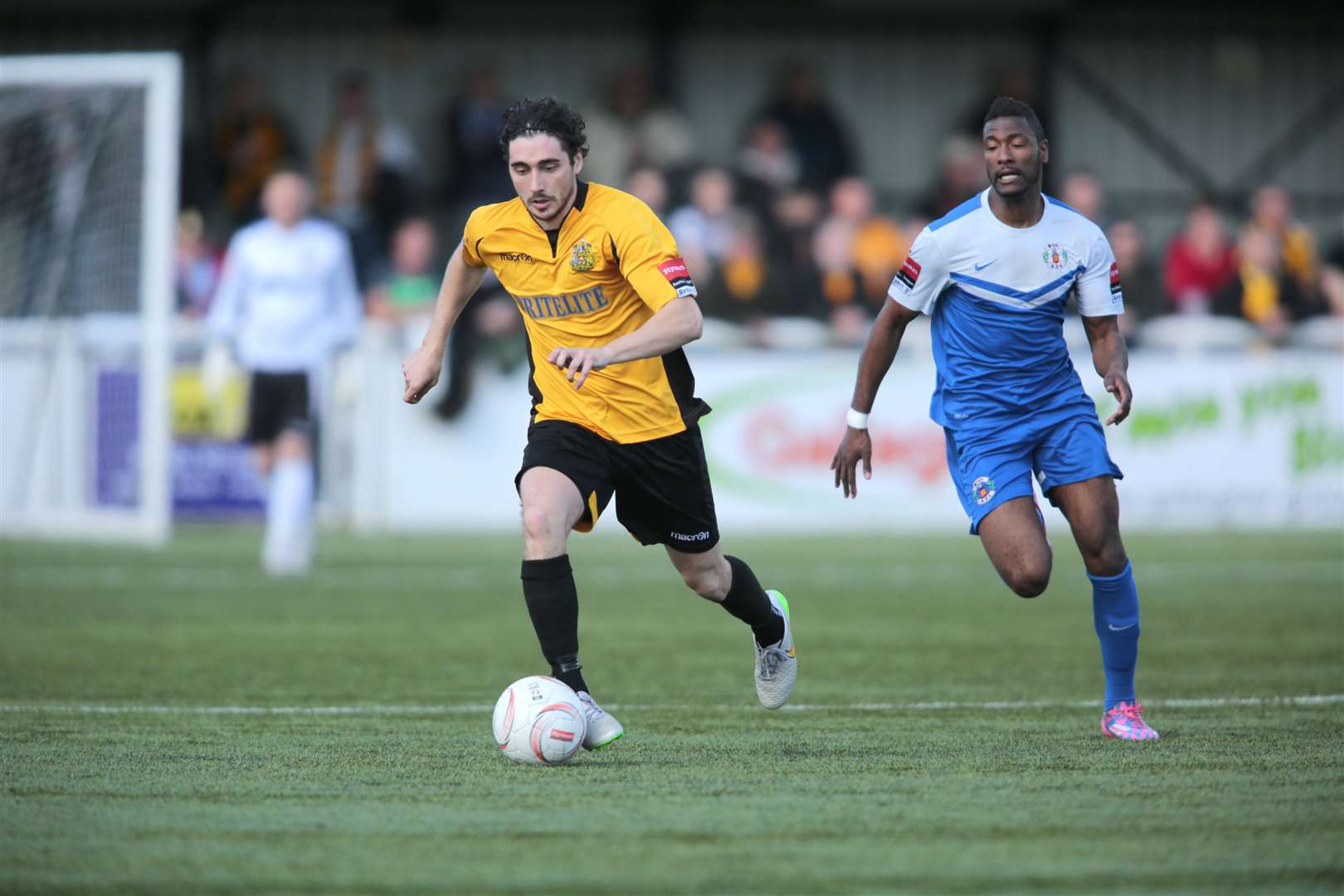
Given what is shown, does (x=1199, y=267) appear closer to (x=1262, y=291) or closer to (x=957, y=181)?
(x=1262, y=291)

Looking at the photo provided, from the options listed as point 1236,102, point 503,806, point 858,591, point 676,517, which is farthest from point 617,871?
point 1236,102

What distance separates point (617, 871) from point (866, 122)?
785 inches

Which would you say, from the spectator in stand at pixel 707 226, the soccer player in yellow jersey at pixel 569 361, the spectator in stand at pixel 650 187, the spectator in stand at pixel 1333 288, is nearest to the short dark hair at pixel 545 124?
the soccer player in yellow jersey at pixel 569 361

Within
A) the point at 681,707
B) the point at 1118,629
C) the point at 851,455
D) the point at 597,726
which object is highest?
the point at 851,455

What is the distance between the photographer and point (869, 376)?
6391 millimetres

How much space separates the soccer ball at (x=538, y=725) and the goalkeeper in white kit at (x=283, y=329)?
682 centimetres

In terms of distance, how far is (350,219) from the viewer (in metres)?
18.2

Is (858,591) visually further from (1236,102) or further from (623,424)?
(1236,102)

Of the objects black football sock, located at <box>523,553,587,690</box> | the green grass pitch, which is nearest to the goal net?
the green grass pitch

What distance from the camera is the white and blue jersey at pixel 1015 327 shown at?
6.22m

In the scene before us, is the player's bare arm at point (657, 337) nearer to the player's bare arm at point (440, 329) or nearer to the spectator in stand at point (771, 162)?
the player's bare arm at point (440, 329)

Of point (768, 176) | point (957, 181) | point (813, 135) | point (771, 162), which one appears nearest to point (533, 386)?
point (768, 176)

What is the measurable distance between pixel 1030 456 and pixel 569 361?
1.61 meters

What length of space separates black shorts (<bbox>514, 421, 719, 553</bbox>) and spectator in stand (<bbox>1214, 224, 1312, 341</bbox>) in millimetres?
11696
